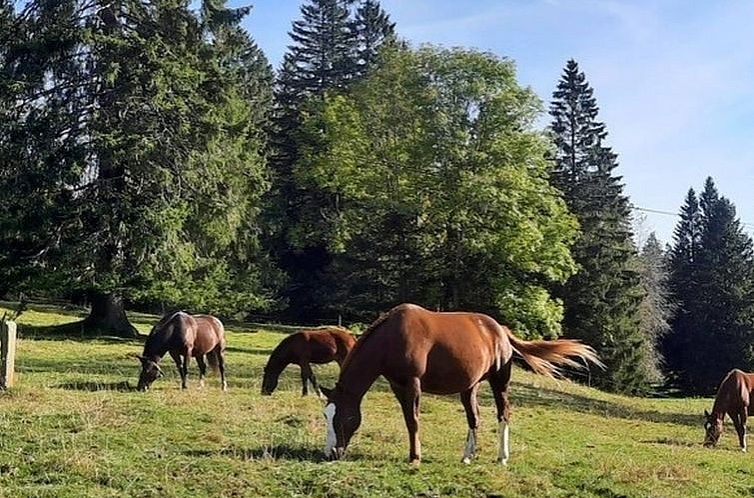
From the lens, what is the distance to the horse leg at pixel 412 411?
819 cm

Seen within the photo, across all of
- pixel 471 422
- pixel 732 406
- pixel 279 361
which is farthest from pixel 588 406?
pixel 471 422

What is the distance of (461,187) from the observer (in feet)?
94.9

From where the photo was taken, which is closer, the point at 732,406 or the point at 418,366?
the point at 418,366

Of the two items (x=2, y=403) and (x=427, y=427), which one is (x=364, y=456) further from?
(x=2, y=403)

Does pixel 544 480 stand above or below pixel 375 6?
below

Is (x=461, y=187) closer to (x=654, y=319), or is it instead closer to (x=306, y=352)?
(x=306, y=352)

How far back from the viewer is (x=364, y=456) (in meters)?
8.44

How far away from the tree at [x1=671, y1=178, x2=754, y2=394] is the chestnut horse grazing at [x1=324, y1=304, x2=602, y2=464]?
140 ft

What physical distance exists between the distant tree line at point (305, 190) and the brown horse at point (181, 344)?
28.6ft

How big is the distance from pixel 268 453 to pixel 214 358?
7.91 meters

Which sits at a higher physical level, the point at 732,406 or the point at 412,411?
the point at 412,411

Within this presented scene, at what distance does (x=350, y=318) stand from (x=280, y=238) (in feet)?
21.0

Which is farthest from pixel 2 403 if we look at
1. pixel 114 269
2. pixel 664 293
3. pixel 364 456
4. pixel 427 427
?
pixel 664 293

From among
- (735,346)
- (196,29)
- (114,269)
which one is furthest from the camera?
(735,346)
